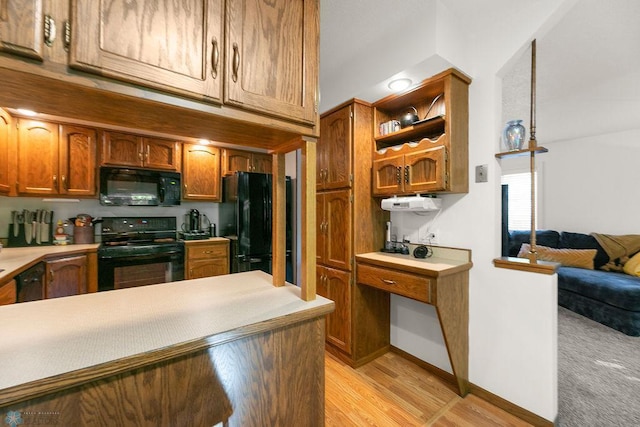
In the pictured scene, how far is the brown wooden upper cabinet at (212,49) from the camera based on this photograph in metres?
0.65

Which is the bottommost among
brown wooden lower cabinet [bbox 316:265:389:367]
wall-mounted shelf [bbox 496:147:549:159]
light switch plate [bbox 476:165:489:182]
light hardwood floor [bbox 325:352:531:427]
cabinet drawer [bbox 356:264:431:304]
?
light hardwood floor [bbox 325:352:531:427]

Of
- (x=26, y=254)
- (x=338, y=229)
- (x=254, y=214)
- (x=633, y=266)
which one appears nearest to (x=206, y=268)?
(x=254, y=214)

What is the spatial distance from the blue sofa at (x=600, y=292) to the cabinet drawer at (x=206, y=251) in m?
3.69

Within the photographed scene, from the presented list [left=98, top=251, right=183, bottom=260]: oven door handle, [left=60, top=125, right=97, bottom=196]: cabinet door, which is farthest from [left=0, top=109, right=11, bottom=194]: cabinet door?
[left=98, top=251, right=183, bottom=260]: oven door handle

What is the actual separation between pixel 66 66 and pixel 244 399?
1.06 m

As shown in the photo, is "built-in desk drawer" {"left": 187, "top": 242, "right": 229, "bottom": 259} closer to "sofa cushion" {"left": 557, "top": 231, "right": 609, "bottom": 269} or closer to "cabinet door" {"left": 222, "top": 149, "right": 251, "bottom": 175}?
"cabinet door" {"left": 222, "top": 149, "right": 251, "bottom": 175}

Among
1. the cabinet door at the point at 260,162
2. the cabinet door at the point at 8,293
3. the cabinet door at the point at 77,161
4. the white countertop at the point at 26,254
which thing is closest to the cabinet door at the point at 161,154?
the cabinet door at the point at 77,161

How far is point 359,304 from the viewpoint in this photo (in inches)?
87.7

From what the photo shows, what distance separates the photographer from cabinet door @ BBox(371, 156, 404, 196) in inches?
81.2

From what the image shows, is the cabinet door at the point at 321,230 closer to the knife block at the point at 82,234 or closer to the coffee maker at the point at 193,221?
the coffee maker at the point at 193,221

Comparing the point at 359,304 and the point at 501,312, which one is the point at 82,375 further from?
the point at 501,312

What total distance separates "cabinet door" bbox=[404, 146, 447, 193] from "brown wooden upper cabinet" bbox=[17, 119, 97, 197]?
344cm

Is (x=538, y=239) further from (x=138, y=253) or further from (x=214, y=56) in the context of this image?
(x=138, y=253)

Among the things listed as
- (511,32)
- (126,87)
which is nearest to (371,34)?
(511,32)
